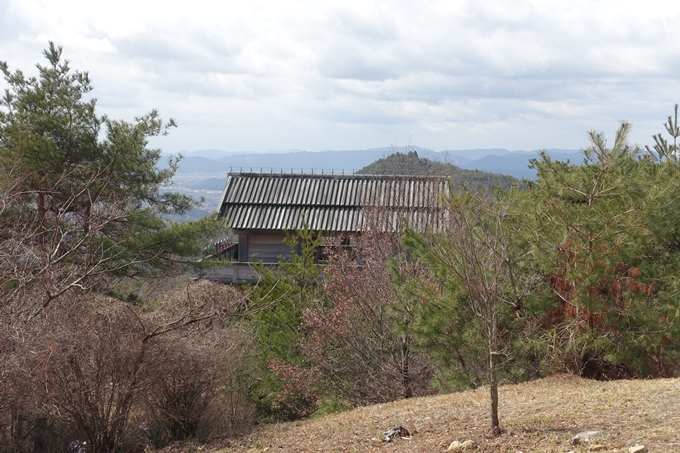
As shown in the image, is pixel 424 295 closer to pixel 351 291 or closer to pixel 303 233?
pixel 351 291

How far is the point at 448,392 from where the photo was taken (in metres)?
11.7

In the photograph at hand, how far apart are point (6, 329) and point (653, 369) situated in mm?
9344

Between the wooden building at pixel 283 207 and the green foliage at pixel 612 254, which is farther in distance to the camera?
the wooden building at pixel 283 207

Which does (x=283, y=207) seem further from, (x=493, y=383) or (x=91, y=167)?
(x=493, y=383)

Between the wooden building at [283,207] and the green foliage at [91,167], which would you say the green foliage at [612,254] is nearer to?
the green foliage at [91,167]

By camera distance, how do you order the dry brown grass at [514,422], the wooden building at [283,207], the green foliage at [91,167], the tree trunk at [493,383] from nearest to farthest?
1. the dry brown grass at [514,422]
2. the tree trunk at [493,383]
3. the green foliage at [91,167]
4. the wooden building at [283,207]

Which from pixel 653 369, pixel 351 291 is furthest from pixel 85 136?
pixel 653 369

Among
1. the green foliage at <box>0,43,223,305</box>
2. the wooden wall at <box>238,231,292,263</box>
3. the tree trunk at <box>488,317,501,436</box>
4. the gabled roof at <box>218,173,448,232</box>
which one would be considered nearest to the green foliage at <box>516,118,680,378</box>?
the tree trunk at <box>488,317,501,436</box>

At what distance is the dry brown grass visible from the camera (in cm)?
666

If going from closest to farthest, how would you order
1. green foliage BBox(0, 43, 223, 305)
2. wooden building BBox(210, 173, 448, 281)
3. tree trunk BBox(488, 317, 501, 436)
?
tree trunk BBox(488, 317, 501, 436) < green foliage BBox(0, 43, 223, 305) < wooden building BBox(210, 173, 448, 281)

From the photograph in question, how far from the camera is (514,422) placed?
295 inches

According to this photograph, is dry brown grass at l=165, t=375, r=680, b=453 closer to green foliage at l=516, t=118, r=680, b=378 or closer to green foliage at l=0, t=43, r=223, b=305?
green foliage at l=516, t=118, r=680, b=378

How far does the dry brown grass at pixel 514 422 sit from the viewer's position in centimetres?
666

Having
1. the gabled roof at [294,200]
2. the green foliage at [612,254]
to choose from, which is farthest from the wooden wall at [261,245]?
the green foliage at [612,254]
